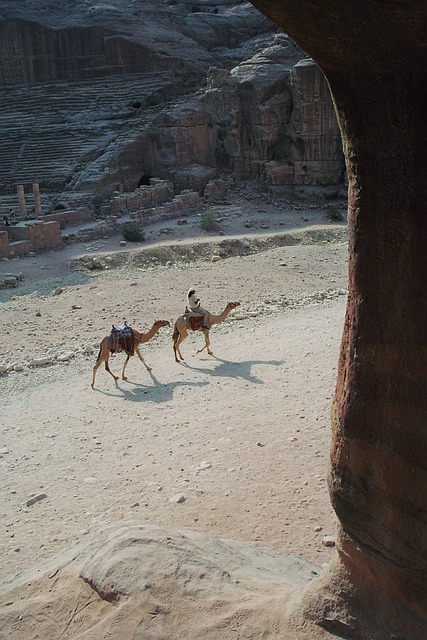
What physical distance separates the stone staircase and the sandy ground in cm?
1499

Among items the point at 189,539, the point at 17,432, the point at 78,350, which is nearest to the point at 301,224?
the point at 78,350

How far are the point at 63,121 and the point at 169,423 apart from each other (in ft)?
95.0

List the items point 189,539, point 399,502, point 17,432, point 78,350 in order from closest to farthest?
point 399,502
point 189,539
point 17,432
point 78,350

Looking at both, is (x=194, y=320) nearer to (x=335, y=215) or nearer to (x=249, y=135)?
(x=335, y=215)

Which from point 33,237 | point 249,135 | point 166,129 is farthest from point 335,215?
point 33,237

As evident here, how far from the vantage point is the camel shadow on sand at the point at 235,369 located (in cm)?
993

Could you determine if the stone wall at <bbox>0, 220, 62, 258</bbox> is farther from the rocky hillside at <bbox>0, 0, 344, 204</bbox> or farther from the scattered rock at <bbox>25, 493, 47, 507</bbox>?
the scattered rock at <bbox>25, 493, 47, 507</bbox>

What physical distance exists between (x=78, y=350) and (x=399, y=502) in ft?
31.5

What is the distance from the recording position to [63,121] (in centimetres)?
3425

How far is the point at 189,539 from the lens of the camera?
4.56 metres

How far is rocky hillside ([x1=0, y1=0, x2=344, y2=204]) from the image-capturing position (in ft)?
94.9

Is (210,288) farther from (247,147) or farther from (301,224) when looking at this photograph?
(247,147)

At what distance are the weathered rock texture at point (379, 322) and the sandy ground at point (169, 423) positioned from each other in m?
1.95

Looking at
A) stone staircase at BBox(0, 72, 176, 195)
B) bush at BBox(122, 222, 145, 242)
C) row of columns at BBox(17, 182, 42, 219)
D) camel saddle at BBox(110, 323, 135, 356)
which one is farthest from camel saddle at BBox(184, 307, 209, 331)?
stone staircase at BBox(0, 72, 176, 195)
